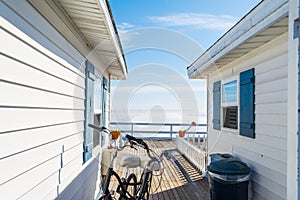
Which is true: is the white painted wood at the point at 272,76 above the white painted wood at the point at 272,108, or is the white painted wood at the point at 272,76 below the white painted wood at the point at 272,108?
above

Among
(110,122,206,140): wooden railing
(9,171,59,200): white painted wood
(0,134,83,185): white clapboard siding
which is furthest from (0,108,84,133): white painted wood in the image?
(110,122,206,140): wooden railing

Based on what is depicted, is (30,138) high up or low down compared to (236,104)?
down

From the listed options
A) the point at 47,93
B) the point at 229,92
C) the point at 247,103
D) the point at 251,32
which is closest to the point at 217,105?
the point at 229,92

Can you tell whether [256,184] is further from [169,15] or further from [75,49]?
[169,15]

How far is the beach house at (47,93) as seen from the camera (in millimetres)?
1520

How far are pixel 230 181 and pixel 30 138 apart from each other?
8.73ft

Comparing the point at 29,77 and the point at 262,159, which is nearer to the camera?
the point at 29,77

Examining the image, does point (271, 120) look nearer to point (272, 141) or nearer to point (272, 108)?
point (272, 108)

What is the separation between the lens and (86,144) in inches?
148

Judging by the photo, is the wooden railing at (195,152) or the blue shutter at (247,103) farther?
the wooden railing at (195,152)

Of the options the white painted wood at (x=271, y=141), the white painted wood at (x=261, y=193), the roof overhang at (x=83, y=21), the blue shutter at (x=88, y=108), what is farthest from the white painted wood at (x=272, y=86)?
the blue shutter at (x=88, y=108)

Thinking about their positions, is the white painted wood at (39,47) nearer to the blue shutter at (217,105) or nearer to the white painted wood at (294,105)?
the white painted wood at (294,105)

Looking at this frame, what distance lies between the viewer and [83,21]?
282 cm

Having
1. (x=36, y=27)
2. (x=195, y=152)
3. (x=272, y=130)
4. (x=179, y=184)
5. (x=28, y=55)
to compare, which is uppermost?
(x=36, y=27)
